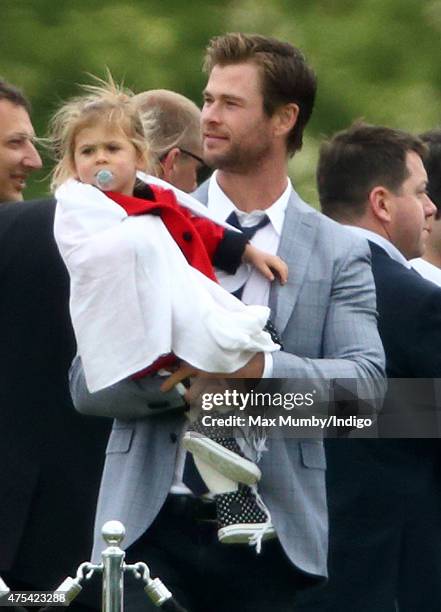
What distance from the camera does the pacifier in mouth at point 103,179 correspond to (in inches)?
191

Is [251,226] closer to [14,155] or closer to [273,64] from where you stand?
[273,64]

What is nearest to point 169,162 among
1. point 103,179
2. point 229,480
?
point 103,179

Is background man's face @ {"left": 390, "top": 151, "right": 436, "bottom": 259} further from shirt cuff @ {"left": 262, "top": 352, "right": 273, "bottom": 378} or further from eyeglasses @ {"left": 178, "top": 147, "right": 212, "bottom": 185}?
shirt cuff @ {"left": 262, "top": 352, "right": 273, "bottom": 378}

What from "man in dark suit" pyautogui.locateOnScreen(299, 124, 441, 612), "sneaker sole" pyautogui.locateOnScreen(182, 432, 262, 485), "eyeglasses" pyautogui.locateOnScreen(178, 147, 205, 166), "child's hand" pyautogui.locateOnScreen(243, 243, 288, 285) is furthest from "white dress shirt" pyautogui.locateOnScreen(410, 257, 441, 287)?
"sneaker sole" pyautogui.locateOnScreen(182, 432, 262, 485)

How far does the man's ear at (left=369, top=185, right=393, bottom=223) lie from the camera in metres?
6.57

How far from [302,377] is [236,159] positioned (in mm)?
694

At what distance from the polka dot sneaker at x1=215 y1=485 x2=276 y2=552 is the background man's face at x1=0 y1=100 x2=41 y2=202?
5.73 ft

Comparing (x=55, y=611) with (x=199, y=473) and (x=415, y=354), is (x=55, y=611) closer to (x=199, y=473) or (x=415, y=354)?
(x=199, y=473)

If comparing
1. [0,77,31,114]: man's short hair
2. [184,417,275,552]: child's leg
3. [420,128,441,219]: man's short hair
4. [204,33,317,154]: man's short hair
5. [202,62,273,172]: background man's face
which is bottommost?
[184,417,275,552]: child's leg

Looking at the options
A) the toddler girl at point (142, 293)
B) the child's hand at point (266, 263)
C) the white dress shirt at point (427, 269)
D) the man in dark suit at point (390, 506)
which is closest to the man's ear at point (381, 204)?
the man in dark suit at point (390, 506)

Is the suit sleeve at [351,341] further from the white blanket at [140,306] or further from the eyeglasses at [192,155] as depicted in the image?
the eyeglasses at [192,155]

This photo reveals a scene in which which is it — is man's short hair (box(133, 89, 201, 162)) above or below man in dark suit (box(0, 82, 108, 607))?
above

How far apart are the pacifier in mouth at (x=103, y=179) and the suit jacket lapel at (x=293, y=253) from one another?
0.48 m

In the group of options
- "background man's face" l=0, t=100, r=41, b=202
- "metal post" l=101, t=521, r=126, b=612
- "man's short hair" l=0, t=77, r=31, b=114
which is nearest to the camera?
"metal post" l=101, t=521, r=126, b=612
